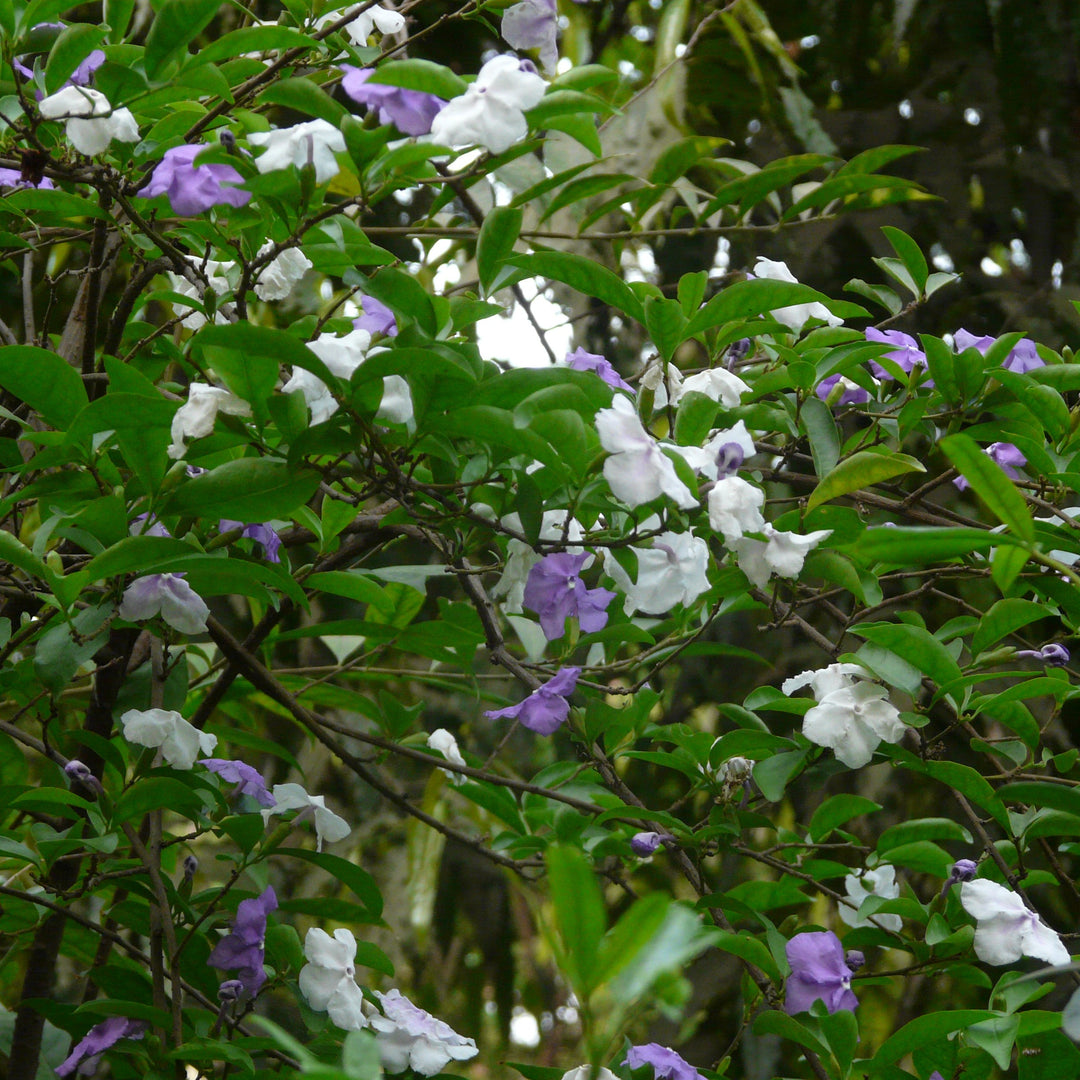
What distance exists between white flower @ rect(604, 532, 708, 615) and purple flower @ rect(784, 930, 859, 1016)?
14.1 inches

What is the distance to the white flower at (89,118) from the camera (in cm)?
82

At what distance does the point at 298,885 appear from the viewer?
2.31 metres

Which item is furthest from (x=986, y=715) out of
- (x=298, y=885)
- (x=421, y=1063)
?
(x=298, y=885)

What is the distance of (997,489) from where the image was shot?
617 mm

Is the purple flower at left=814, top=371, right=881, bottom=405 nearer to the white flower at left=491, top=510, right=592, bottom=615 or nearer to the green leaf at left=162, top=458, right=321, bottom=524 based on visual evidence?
the white flower at left=491, top=510, right=592, bottom=615

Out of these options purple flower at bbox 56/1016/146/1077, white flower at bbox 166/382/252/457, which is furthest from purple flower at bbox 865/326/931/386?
purple flower at bbox 56/1016/146/1077

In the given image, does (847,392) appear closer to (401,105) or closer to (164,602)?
(401,105)

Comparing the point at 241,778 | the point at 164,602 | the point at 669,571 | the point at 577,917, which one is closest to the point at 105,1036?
the point at 241,778

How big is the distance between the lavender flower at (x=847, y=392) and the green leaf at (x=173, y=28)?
604 mm

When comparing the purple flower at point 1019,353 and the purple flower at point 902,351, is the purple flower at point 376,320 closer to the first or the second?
the purple flower at point 902,351

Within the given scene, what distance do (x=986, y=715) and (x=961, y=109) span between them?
207 cm

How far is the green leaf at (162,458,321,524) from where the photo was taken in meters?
0.77

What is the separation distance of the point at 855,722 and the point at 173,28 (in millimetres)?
700

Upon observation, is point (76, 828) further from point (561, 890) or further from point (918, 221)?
point (918, 221)
